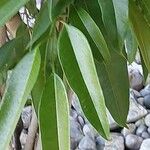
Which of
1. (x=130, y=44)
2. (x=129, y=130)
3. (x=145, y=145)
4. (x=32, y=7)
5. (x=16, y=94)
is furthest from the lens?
(x=129, y=130)

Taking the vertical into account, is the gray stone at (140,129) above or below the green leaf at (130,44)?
below

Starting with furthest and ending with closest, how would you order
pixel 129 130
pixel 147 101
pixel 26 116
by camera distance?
pixel 147 101, pixel 129 130, pixel 26 116

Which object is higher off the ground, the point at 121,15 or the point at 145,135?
the point at 121,15

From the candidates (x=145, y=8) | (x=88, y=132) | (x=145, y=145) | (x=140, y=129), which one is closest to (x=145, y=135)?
(x=140, y=129)

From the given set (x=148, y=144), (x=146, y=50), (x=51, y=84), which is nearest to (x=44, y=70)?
(x=51, y=84)

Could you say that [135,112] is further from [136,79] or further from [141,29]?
[141,29]

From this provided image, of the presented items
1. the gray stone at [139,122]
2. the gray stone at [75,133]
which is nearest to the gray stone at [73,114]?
the gray stone at [75,133]

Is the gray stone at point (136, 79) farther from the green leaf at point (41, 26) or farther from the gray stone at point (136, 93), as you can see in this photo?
the green leaf at point (41, 26)
